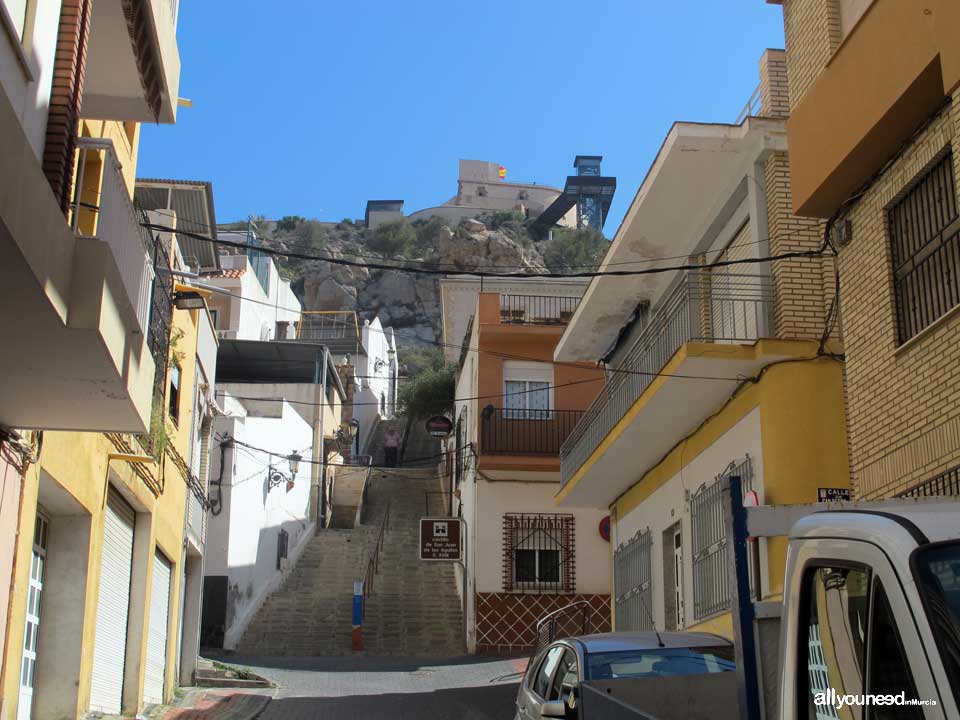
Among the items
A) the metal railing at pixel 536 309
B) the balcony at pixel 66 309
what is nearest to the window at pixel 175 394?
the balcony at pixel 66 309

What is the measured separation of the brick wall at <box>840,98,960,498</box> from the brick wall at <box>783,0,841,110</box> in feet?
5.77

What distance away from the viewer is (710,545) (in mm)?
14930

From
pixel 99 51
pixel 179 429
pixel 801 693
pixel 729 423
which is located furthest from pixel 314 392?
pixel 801 693

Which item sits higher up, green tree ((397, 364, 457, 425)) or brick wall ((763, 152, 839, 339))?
green tree ((397, 364, 457, 425))

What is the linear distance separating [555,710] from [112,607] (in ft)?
28.6

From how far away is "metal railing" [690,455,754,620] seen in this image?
14.0 meters

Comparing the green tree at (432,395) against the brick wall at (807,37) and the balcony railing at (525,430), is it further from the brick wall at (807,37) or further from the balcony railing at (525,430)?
the brick wall at (807,37)

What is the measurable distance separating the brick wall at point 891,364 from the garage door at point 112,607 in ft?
29.7

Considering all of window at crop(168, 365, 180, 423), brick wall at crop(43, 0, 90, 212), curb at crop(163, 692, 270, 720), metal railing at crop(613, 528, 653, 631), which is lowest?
curb at crop(163, 692, 270, 720)

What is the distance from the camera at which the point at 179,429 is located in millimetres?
18844

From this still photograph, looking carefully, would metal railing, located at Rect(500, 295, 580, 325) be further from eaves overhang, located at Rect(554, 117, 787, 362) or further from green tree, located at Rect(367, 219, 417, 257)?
green tree, located at Rect(367, 219, 417, 257)

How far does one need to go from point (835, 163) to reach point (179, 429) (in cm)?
1234

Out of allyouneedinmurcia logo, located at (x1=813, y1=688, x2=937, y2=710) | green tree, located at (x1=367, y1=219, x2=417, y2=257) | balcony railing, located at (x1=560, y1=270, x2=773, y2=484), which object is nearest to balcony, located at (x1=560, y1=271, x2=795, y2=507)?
balcony railing, located at (x1=560, y1=270, x2=773, y2=484)

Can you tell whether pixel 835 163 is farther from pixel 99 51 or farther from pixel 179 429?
pixel 179 429
